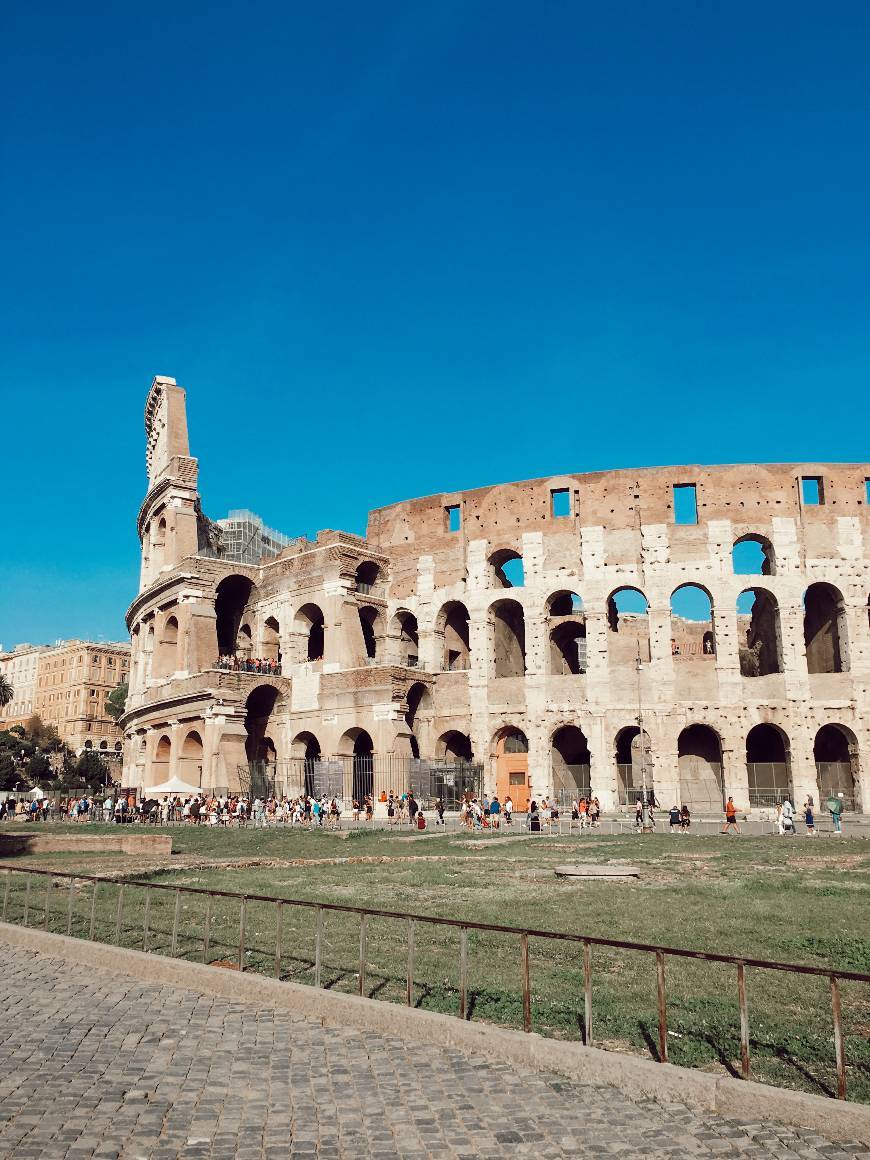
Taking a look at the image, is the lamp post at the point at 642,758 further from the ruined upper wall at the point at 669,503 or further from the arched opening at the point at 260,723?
the arched opening at the point at 260,723

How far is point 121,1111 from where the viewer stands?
4.76m

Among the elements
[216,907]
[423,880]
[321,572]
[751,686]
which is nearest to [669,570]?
[751,686]

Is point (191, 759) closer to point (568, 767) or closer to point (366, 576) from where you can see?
point (366, 576)

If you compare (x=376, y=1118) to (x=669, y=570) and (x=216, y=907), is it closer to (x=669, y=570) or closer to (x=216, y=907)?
(x=216, y=907)

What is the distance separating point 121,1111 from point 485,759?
102ft

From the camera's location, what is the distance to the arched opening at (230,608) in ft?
146

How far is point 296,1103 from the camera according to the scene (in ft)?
16.0

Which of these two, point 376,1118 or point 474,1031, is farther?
point 474,1031

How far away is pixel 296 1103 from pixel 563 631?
34.8m

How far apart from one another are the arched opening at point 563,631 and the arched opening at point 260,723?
Answer: 11521mm

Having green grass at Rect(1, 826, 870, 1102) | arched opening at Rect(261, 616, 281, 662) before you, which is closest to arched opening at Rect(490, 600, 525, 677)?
arched opening at Rect(261, 616, 281, 662)

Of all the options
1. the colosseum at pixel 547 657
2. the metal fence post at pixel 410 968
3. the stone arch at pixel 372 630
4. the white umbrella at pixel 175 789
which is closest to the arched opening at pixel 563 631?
the colosseum at pixel 547 657

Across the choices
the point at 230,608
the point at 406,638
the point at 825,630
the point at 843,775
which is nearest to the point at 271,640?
the point at 230,608

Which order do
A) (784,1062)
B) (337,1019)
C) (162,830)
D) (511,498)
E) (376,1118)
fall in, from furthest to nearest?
(511,498) < (162,830) < (337,1019) < (784,1062) < (376,1118)
